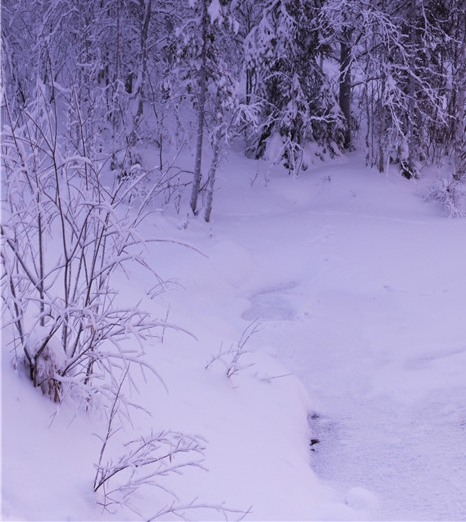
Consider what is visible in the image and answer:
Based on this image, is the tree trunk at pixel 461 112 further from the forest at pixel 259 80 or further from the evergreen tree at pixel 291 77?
the evergreen tree at pixel 291 77

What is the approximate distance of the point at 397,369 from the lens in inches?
265

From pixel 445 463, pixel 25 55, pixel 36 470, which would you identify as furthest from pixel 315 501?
pixel 25 55

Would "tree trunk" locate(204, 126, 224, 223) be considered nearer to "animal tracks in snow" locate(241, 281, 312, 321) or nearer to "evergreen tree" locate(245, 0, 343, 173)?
"evergreen tree" locate(245, 0, 343, 173)

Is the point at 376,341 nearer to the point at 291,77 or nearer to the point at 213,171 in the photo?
the point at 213,171

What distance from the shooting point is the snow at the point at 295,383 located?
10.5ft

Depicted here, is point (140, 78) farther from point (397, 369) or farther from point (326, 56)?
point (397, 369)

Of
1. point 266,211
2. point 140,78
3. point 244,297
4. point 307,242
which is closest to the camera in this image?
point 244,297

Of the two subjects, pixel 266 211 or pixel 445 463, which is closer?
pixel 445 463

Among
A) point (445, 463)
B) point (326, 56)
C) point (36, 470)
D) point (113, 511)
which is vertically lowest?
point (445, 463)

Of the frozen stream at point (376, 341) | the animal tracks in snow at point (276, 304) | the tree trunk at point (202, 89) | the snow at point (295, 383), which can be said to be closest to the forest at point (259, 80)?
the tree trunk at point (202, 89)

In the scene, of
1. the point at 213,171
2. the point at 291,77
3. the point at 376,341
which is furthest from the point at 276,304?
the point at 291,77

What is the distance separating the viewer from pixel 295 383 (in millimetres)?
6055

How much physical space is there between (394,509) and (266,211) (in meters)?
10.1

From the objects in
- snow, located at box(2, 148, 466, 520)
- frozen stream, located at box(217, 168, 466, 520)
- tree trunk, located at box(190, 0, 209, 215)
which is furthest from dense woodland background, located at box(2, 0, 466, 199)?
snow, located at box(2, 148, 466, 520)
